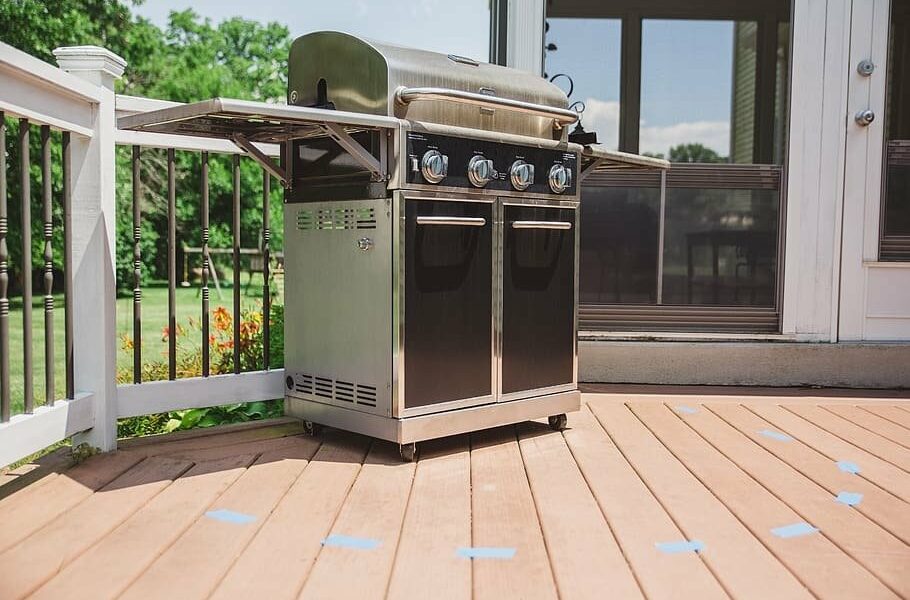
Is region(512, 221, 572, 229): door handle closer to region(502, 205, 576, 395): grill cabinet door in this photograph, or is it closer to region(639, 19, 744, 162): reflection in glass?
region(502, 205, 576, 395): grill cabinet door

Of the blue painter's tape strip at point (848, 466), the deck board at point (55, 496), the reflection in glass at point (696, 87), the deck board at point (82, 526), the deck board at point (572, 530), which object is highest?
the reflection in glass at point (696, 87)

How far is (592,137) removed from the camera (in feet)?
10.9

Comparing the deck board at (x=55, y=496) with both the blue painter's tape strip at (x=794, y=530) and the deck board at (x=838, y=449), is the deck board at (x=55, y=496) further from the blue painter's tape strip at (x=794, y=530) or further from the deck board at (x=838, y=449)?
the deck board at (x=838, y=449)

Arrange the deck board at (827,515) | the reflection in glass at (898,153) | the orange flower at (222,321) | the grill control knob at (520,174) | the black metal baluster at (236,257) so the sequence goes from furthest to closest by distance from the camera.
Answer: the reflection in glass at (898,153) → the orange flower at (222,321) → the black metal baluster at (236,257) → the grill control knob at (520,174) → the deck board at (827,515)

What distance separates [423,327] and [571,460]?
2.11 feet

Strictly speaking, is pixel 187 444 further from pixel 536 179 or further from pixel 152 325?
pixel 152 325

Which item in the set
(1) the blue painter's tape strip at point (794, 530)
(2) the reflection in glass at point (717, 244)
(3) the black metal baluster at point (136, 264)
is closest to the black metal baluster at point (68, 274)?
(3) the black metal baluster at point (136, 264)

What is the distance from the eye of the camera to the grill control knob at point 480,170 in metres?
2.79

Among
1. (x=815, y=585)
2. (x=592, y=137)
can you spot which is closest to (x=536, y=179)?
→ (x=592, y=137)

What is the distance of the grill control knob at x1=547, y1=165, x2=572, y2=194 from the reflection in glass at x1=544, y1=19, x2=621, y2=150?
126cm

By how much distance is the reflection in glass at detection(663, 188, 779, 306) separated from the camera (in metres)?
4.26

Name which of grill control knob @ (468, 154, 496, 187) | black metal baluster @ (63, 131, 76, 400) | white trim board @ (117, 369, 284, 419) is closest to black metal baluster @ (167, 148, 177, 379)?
white trim board @ (117, 369, 284, 419)

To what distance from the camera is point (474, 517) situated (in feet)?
7.08

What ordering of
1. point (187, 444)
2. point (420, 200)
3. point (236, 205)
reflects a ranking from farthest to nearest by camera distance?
point (236, 205)
point (187, 444)
point (420, 200)
